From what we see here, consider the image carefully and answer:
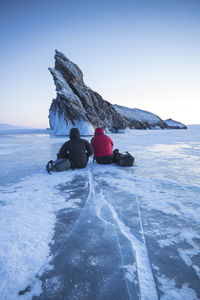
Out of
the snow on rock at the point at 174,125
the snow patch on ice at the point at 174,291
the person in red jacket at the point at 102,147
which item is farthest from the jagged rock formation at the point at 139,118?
the snow patch on ice at the point at 174,291

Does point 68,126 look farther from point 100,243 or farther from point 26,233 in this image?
point 100,243

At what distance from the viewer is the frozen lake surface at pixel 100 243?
1259 millimetres

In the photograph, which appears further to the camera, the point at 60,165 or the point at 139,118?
the point at 139,118

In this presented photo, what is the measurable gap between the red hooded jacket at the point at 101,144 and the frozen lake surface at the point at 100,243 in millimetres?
2372

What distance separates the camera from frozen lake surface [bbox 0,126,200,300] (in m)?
1.26

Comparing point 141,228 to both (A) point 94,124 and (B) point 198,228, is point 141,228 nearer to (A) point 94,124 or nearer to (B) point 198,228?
(B) point 198,228

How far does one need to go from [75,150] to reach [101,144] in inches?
42.0

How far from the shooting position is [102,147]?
5672 millimetres

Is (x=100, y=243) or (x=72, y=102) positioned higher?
(x=72, y=102)

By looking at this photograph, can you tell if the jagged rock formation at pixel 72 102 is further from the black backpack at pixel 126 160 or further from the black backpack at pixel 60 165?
the black backpack at pixel 60 165

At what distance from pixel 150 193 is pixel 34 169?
12.4 feet

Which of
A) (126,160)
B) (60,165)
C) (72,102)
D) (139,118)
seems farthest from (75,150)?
(139,118)

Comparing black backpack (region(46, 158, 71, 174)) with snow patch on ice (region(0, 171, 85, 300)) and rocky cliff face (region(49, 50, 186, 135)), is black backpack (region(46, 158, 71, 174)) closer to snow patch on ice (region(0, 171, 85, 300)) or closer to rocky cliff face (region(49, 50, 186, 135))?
snow patch on ice (region(0, 171, 85, 300))

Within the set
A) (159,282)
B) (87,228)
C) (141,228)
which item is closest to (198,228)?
(141,228)
